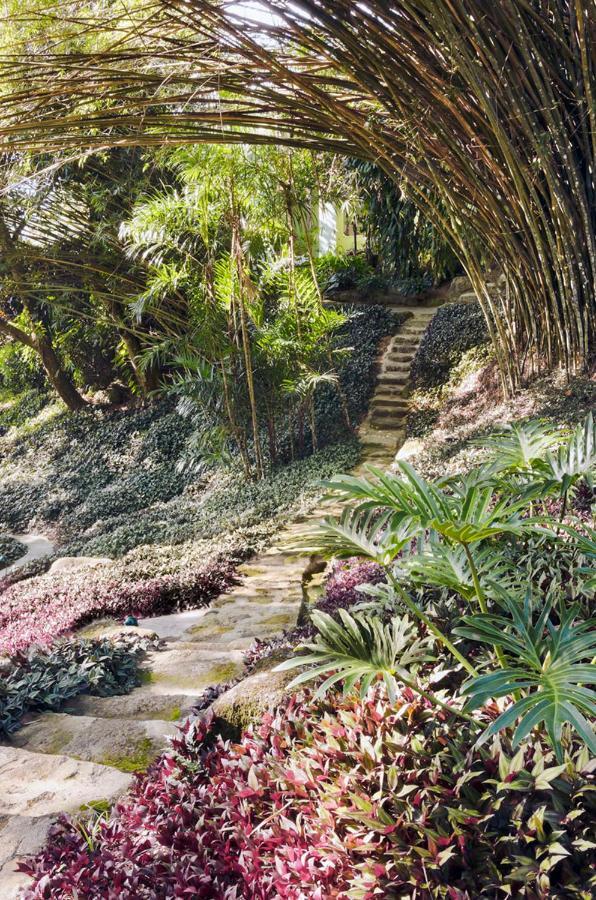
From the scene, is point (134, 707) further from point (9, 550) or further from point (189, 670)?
point (9, 550)

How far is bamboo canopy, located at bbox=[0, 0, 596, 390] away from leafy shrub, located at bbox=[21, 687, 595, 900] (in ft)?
9.29

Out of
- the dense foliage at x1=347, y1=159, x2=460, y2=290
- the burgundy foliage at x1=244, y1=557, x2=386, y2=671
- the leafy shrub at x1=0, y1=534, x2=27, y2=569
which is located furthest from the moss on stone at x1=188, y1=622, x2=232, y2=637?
the dense foliage at x1=347, y1=159, x2=460, y2=290

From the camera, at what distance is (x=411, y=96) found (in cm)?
373

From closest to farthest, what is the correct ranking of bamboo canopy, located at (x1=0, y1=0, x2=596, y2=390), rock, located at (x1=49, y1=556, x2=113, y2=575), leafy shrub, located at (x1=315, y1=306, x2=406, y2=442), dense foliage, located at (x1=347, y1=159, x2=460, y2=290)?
bamboo canopy, located at (x1=0, y1=0, x2=596, y2=390)
rock, located at (x1=49, y1=556, x2=113, y2=575)
leafy shrub, located at (x1=315, y1=306, x2=406, y2=442)
dense foliage, located at (x1=347, y1=159, x2=460, y2=290)

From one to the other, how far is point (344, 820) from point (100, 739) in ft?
3.18

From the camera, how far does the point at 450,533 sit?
137 centimetres

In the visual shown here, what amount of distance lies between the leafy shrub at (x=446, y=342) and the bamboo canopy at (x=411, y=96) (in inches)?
84.9

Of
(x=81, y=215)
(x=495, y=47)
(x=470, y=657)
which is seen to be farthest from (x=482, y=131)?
(x=81, y=215)

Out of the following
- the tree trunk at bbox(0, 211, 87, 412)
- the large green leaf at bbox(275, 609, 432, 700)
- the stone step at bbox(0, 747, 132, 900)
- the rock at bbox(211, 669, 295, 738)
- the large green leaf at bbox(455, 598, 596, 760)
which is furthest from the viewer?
the tree trunk at bbox(0, 211, 87, 412)

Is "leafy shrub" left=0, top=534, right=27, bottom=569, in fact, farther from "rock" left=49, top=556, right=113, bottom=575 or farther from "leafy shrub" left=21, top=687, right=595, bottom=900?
"leafy shrub" left=21, top=687, right=595, bottom=900

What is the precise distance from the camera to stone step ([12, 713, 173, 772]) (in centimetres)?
192

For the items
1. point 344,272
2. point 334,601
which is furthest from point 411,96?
point 344,272

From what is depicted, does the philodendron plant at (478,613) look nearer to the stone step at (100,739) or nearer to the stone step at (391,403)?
the stone step at (100,739)

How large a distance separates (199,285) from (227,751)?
15.6 feet
